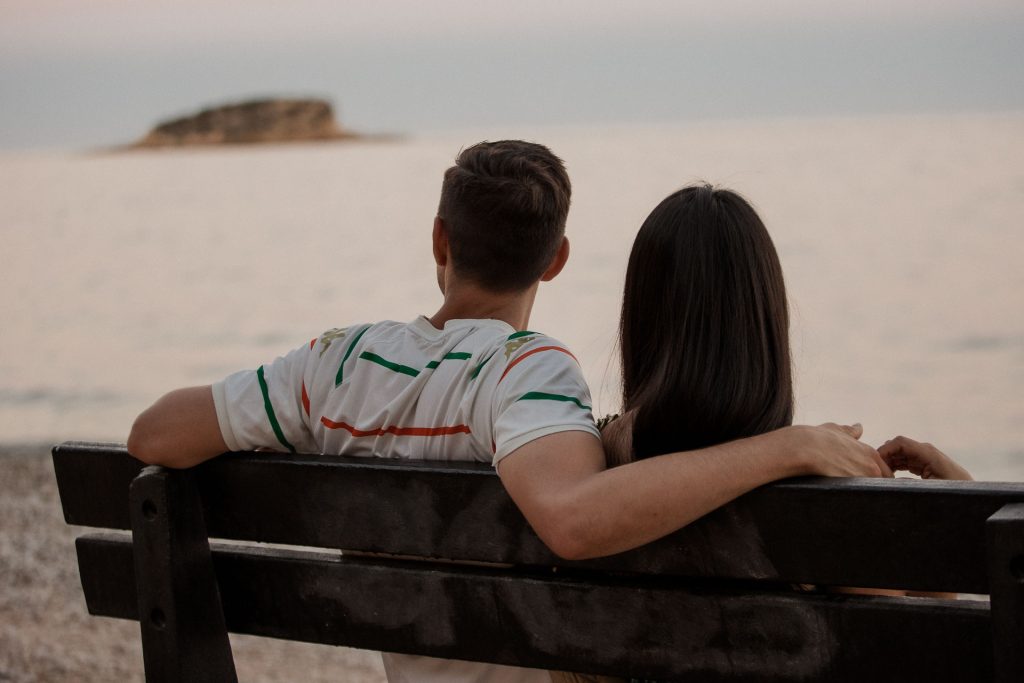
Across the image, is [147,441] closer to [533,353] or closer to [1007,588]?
[533,353]

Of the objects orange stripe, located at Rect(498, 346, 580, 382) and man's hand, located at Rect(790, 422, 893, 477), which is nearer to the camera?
man's hand, located at Rect(790, 422, 893, 477)

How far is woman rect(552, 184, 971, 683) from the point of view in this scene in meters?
1.96

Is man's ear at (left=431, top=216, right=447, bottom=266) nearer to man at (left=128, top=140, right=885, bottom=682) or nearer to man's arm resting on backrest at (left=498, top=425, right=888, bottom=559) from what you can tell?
man at (left=128, top=140, right=885, bottom=682)

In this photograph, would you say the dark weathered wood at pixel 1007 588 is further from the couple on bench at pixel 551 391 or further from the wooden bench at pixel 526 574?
the couple on bench at pixel 551 391

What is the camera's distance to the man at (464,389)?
1850 millimetres

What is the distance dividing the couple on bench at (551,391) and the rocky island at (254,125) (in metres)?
43.1

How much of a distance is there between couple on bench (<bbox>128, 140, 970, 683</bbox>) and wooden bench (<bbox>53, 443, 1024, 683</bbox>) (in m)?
0.08

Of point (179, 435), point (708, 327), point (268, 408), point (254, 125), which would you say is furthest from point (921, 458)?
point (254, 125)

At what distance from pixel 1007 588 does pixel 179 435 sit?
4.51 feet

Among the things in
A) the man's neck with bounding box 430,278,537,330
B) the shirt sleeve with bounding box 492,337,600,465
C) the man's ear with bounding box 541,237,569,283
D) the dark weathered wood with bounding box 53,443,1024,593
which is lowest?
the dark weathered wood with bounding box 53,443,1024,593

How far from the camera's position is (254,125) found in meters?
49.7

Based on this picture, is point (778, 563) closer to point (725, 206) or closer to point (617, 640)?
point (617, 640)

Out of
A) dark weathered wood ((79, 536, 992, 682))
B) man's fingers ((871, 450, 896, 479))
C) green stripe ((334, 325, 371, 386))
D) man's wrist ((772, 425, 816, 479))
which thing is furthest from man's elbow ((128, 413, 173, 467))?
man's fingers ((871, 450, 896, 479))

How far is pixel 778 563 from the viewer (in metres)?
1.74
